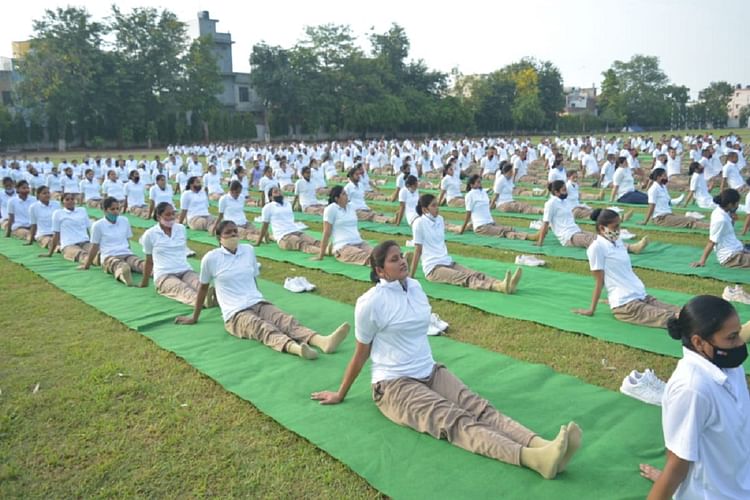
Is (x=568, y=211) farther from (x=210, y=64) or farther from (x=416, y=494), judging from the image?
(x=210, y=64)

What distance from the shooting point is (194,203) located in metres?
12.4

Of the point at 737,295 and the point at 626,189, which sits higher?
the point at 626,189

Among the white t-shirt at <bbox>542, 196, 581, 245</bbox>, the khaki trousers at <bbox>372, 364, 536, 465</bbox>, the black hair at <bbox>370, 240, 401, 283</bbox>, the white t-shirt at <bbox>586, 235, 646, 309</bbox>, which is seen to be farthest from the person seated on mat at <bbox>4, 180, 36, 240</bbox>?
the white t-shirt at <bbox>586, 235, 646, 309</bbox>

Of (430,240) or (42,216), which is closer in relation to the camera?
(430,240)

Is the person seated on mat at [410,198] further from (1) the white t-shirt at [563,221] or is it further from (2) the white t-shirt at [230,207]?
(2) the white t-shirt at [230,207]

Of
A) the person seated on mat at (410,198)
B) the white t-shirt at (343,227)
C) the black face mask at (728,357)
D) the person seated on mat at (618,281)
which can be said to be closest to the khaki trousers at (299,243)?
the white t-shirt at (343,227)

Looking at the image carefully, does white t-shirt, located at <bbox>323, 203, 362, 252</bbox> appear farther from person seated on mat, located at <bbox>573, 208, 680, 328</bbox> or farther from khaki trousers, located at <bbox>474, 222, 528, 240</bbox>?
person seated on mat, located at <bbox>573, 208, 680, 328</bbox>

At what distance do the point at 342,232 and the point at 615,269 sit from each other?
434 cm

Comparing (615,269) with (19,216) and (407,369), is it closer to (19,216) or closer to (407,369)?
(407,369)

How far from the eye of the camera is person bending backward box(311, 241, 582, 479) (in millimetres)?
3729

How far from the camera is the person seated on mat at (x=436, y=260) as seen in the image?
23.7 feet

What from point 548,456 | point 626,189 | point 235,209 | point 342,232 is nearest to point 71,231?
point 235,209

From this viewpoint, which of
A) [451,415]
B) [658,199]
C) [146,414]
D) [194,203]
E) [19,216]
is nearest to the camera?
[451,415]

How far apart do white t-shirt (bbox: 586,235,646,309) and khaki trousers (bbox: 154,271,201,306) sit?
4336 millimetres
